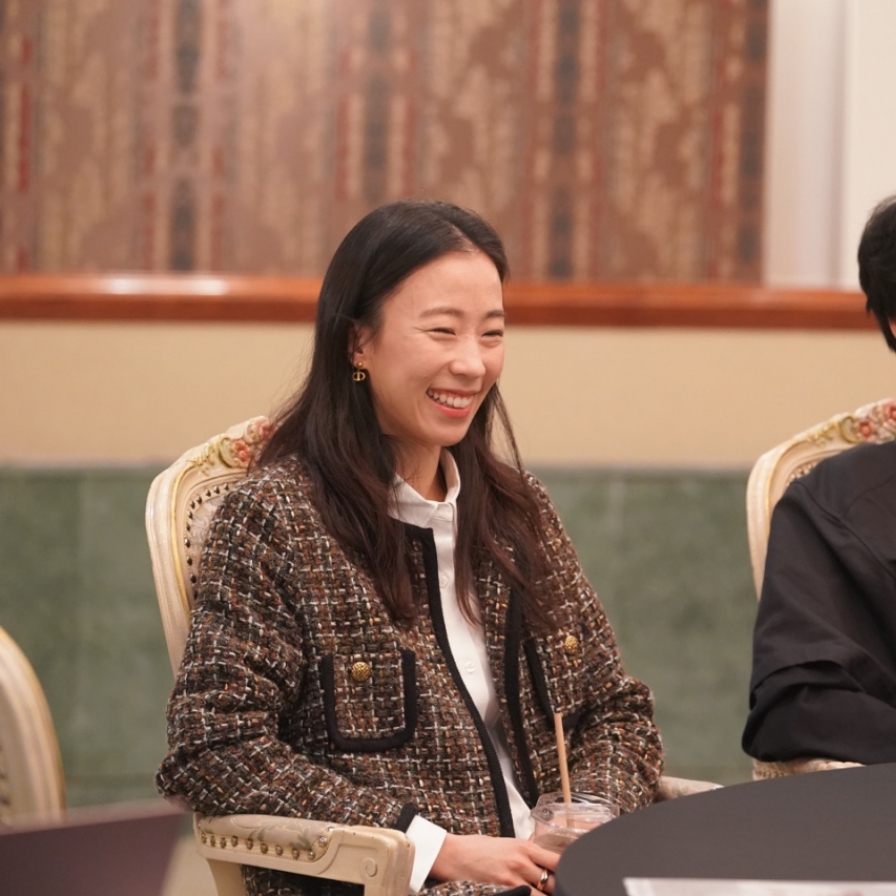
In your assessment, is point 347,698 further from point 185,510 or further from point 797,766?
point 797,766

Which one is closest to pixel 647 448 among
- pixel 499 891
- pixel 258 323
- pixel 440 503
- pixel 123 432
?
pixel 258 323

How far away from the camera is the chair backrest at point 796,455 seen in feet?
7.07

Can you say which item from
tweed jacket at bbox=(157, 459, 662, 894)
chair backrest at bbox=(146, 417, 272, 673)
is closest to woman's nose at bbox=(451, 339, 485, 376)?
tweed jacket at bbox=(157, 459, 662, 894)

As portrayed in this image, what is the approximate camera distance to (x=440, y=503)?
1.82 metres

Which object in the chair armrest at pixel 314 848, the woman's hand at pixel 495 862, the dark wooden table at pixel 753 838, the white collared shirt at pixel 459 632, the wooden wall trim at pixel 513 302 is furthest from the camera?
the wooden wall trim at pixel 513 302

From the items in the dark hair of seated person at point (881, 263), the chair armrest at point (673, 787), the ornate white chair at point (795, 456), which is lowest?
the chair armrest at point (673, 787)

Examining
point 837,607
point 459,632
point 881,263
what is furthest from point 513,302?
point 459,632

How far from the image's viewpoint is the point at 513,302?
11.0ft

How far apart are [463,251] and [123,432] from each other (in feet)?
5.76

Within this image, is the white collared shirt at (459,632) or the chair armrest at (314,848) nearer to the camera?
the chair armrest at (314,848)

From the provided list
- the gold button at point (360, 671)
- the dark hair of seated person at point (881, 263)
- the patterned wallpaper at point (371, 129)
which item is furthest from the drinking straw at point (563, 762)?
the patterned wallpaper at point (371, 129)

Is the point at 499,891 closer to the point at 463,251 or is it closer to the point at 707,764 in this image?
the point at 463,251

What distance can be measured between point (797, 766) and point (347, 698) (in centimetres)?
66

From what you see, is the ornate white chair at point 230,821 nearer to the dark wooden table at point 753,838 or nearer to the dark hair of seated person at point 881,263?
the dark wooden table at point 753,838
